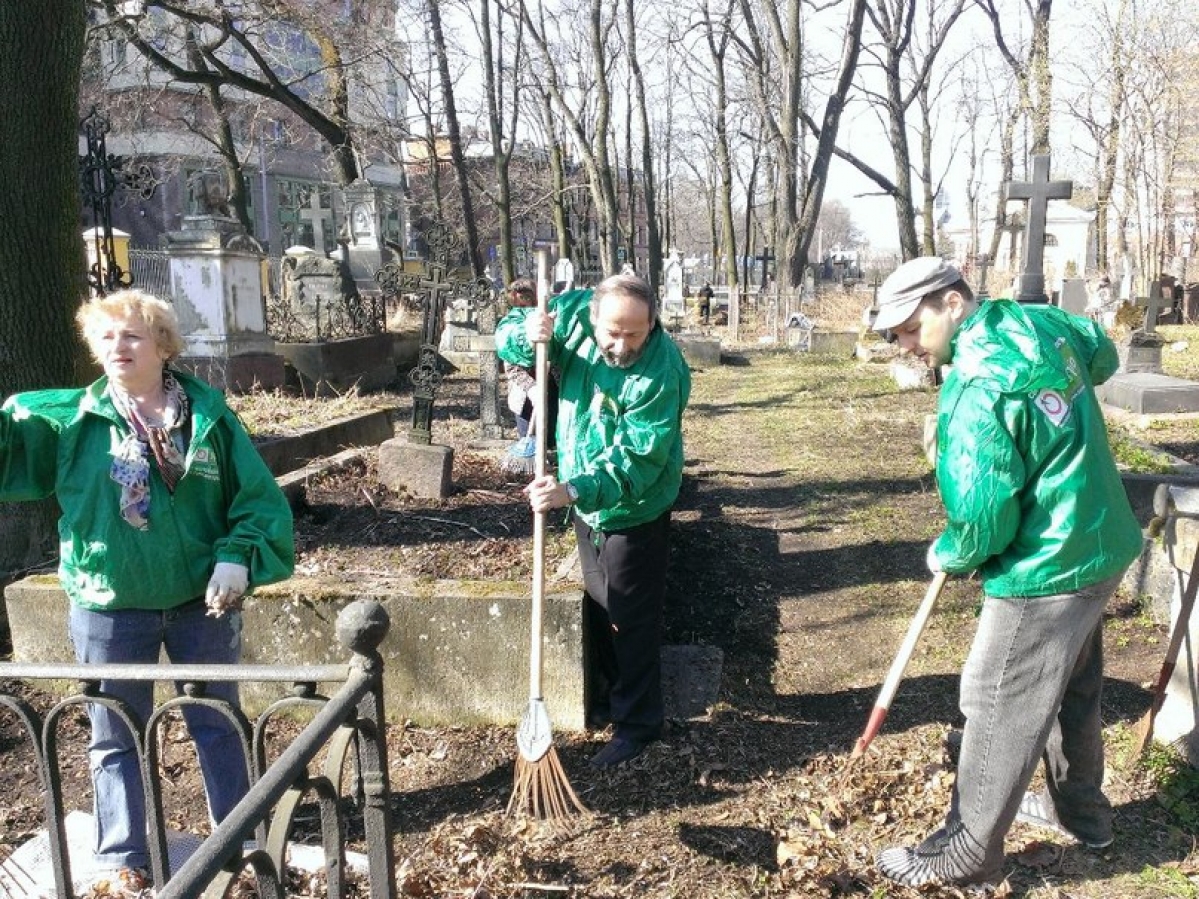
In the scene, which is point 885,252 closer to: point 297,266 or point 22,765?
point 297,266

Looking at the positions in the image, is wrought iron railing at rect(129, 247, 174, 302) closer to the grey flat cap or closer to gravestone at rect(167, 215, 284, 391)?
gravestone at rect(167, 215, 284, 391)

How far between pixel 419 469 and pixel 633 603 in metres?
3.04

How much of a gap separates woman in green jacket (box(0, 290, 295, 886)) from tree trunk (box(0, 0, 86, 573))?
97.4 inches

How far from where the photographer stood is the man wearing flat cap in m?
2.42

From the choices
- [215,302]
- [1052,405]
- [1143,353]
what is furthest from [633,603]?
[1143,353]

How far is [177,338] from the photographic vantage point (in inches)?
108

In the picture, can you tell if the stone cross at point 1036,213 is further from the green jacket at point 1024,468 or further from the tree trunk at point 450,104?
the tree trunk at point 450,104

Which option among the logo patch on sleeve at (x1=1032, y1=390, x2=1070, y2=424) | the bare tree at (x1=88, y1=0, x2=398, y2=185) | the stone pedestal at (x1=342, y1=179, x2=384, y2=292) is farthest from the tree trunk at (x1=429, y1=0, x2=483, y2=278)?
the logo patch on sleeve at (x1=1032, y1=390, x2=1070, y2=424)

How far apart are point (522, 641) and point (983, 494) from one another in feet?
6.23

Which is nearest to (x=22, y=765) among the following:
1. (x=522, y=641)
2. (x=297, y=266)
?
(x=522, y=641)

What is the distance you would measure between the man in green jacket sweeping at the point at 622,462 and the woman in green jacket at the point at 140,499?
94 centimetres

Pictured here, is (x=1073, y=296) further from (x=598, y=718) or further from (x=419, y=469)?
(x=598, y=718)

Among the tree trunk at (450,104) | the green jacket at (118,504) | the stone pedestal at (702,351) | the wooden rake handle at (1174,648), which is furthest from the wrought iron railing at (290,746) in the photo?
the tree trunk at (450,104)

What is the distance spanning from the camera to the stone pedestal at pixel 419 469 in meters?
6.21
